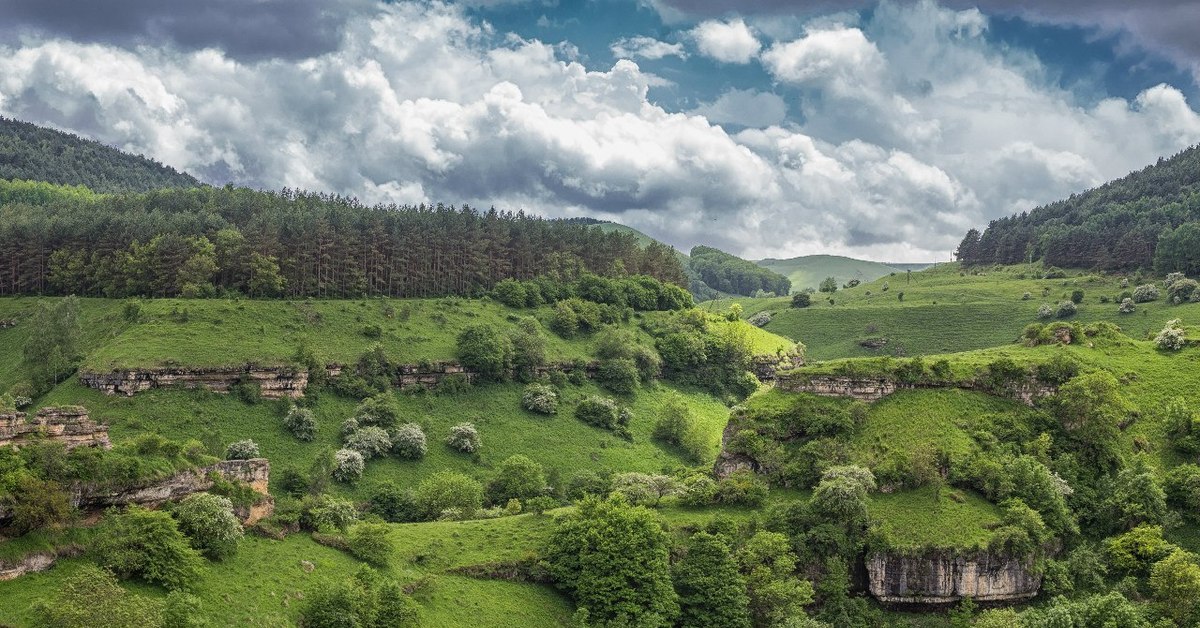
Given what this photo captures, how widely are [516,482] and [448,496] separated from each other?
895 cm

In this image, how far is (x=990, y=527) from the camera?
7706 cm

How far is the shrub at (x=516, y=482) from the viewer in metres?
95.7

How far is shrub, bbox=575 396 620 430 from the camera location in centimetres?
12738

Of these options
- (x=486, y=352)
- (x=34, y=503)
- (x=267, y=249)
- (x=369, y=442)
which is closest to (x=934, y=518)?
(x=369, y=442)

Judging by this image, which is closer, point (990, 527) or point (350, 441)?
point (990, 527)

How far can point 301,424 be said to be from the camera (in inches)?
4193

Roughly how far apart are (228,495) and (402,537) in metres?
15.1

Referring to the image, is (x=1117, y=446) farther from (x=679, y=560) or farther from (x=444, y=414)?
→ (x=444, y=414)

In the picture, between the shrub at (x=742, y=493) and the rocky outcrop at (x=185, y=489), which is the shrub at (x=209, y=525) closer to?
the rocky outcrop at (x=185, y=489)

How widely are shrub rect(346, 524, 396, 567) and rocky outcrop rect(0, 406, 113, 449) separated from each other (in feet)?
56.8

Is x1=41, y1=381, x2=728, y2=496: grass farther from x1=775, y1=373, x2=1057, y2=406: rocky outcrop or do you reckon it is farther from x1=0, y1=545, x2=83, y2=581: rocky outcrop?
x1=0, y1=545, x2=83, y2=581: rocky outcrop

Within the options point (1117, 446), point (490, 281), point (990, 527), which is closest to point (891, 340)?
point (490, 281)

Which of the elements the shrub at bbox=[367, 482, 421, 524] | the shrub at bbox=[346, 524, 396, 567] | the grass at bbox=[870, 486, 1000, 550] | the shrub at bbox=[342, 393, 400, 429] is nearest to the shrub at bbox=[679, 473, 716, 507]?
the grass at bbox=[870, 486, 1000, 550]

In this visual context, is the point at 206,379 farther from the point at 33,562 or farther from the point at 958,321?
the point at 958,321
